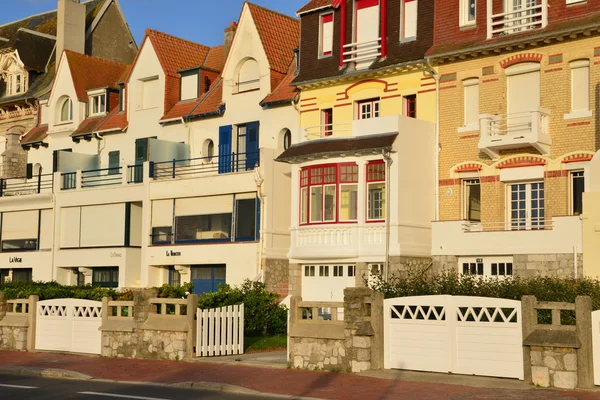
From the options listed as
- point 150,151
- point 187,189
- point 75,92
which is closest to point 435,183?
point 187,189

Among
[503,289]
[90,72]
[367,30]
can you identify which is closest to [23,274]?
[90,72]

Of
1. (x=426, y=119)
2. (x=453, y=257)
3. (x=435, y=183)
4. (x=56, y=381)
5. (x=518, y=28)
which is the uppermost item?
(x=518, y=28)

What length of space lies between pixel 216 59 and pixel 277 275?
11941 mm

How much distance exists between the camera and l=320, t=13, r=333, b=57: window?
111 ft

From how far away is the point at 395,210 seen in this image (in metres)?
29.5

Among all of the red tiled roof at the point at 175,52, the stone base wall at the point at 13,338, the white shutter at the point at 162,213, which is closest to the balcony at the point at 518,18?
the white shutter at the point at 162,213

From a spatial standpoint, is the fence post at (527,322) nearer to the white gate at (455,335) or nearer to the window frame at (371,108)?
the white gate at (455,335)

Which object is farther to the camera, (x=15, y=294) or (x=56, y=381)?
(x=15, y=294)

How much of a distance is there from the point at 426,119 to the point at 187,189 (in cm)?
1065

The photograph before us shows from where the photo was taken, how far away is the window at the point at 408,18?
31750mm

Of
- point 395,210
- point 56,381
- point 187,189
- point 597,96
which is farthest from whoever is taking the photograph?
point 187,189

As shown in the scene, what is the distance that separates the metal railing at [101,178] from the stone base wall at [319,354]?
68.1 ft

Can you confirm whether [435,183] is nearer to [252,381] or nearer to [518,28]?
[518,28]

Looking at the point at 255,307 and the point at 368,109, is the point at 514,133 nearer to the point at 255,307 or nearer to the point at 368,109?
the point at 368,109
